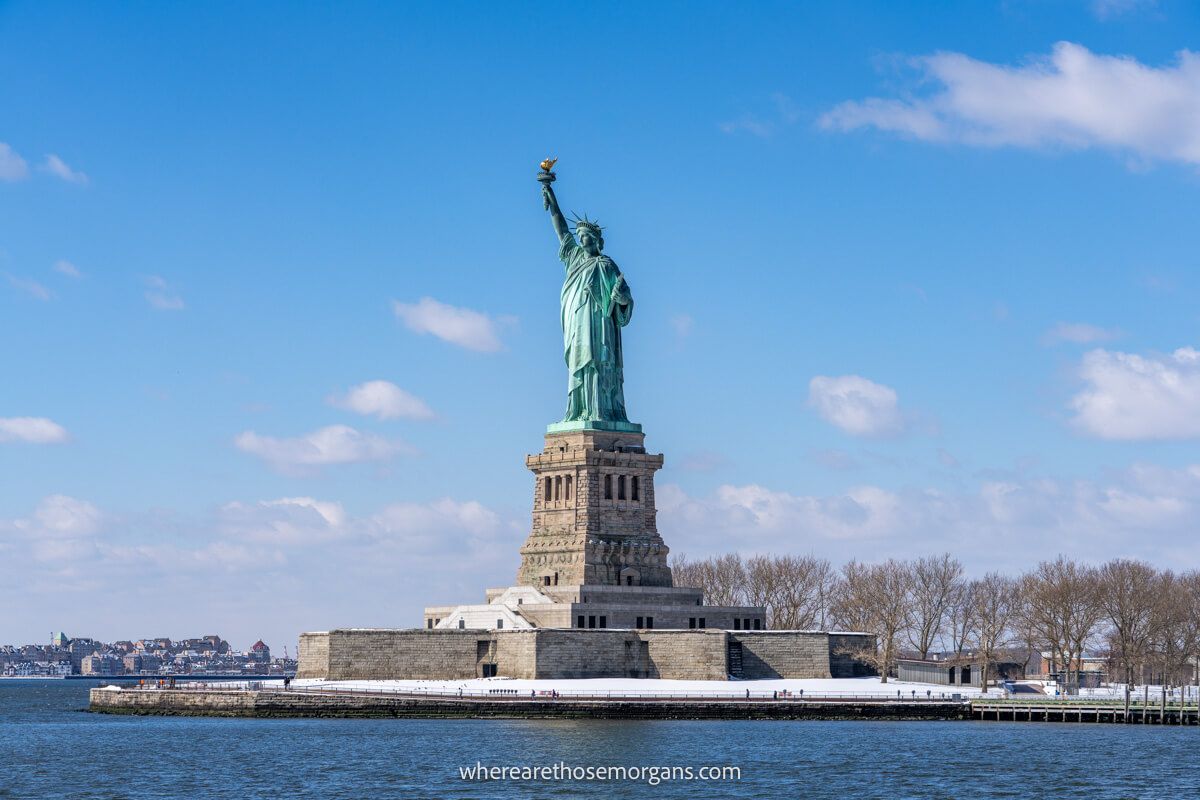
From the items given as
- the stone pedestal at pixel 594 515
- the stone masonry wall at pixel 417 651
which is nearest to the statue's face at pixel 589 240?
the stone pedestal at pixel 594 515

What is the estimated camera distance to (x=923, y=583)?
4614 inches

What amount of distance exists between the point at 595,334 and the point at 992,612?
2743 centimetres

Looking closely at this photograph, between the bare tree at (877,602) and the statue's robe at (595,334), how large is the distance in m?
18.8

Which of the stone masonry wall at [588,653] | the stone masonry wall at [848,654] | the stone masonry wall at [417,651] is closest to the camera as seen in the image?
→ the stone masonry wall at [588,653]

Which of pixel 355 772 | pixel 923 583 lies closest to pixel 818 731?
pixel 355 772

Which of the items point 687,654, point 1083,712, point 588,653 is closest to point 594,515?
point 588,653

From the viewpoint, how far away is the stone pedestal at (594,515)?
103 m

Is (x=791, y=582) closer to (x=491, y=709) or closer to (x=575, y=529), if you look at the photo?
(x=575, y=529)

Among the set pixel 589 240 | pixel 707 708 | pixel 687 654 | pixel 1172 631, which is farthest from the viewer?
pixel 1172 631

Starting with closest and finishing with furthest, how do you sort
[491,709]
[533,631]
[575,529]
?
[491,709] < [533,631] < [575,529]

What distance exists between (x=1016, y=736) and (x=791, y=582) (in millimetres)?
41955

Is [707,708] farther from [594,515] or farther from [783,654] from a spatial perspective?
[594,515]

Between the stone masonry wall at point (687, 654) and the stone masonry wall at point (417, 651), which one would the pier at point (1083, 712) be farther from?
the stone masonry wall at point (417, 651)

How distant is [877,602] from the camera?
113250 millimetres
